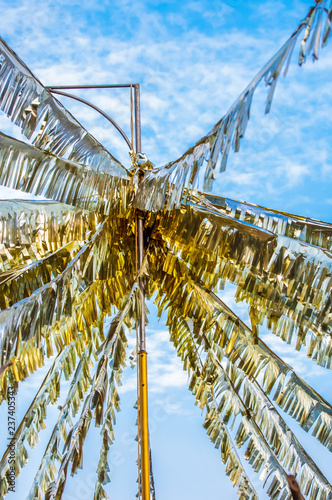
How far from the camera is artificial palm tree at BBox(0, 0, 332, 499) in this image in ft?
10.9

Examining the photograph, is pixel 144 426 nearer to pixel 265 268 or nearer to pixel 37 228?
pixel 265 268

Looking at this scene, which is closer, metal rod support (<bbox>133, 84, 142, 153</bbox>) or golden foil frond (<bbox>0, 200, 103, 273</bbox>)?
golden foil frond (<bbox>0, 200, 103, 273</bbox>)

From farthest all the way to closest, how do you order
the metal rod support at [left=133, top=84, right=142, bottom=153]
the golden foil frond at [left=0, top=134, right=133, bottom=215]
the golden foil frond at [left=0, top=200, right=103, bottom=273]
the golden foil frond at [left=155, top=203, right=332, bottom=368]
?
the metal rod support at [left=133, top=84, right=142, bottom=153] → the golden foil frond at [left=0, top=200, right=103, bottom=273] → the golden foil frond at [left=0, top=134, right=133, bottom=215] → the golden foil frond at [left=155, top=203, right=332, bottom=368]

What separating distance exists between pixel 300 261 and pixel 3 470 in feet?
10.2

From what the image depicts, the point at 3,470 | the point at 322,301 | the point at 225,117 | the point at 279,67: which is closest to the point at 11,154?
the point at 225,117

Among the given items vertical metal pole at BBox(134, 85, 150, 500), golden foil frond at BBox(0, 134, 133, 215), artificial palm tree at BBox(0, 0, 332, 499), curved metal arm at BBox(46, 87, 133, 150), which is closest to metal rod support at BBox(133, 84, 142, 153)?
curved metal arm at BBox(46, 87, 133, 150)

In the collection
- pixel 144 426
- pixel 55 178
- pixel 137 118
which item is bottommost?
pixel 144 426

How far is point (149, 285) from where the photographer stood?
186 inches

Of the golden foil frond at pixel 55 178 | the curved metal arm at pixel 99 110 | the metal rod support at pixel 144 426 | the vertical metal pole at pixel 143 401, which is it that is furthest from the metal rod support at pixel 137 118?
the metal rod support at pixel 144 426

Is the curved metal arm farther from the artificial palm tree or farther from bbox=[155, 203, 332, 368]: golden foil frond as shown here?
bbox=[155, 203, 332, 368]: golden foil frond

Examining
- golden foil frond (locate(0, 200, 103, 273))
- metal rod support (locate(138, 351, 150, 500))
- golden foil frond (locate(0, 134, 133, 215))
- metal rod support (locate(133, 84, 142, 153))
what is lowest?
metal rod support (locate(138, 351, 150, 500))

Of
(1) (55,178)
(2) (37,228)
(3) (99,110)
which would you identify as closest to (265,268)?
(1) (55,178)

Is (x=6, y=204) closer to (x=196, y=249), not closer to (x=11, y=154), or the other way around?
(x=11, y=154)

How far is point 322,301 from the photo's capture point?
330 cm
